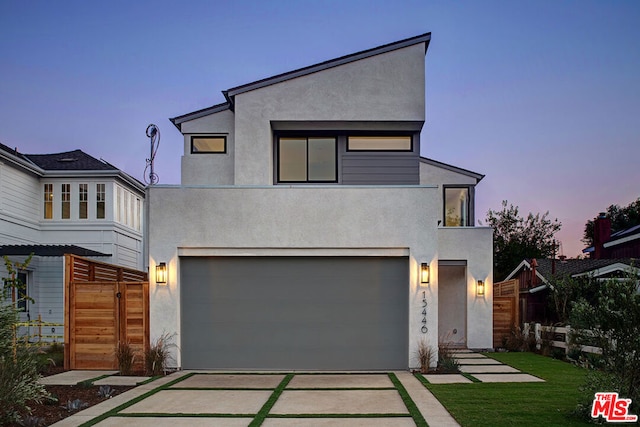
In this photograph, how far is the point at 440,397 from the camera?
357 inches

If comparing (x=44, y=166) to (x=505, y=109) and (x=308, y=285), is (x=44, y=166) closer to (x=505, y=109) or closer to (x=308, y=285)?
(x=308, y=285)

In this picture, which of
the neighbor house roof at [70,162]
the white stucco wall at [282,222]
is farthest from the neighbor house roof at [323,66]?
the neighbor house roof at [70,162]

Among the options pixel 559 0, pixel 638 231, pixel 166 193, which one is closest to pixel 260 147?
pixel 166 193

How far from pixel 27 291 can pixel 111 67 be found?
27.9 feet

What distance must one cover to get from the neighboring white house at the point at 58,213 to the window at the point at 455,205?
11.9 meters

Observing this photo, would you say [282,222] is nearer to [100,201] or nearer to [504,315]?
[504,315]

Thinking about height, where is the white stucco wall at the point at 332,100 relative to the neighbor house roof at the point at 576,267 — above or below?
above

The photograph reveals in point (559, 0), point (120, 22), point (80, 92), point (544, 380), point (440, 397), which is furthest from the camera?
point (80, 92)

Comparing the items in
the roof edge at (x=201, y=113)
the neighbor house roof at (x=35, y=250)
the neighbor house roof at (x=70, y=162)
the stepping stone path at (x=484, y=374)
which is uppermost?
the roof edge at (x=201, y=113)

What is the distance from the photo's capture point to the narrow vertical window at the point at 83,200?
2164cm

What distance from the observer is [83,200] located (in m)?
21.7

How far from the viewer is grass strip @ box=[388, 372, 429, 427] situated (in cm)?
741

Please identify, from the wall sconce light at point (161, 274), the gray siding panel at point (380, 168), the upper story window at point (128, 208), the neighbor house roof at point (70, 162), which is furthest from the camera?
the upper story window at point (128, 208)

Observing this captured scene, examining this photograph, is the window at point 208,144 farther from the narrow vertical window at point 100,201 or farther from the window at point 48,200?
the window at point 48,200
